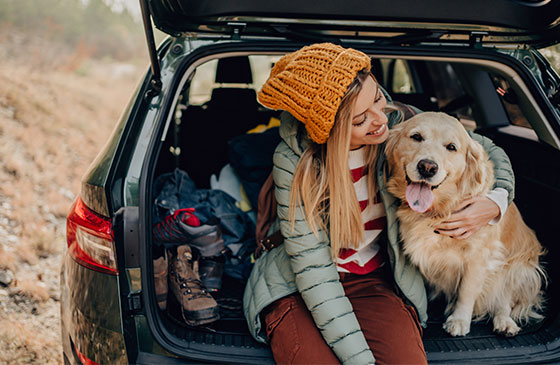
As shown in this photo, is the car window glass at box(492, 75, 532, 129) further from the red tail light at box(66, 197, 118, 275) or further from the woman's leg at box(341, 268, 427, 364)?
the red tail light at box(66, 197, 118, 275)

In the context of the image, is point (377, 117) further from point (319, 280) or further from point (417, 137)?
point (319, 280)

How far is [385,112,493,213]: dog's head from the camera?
1766mm

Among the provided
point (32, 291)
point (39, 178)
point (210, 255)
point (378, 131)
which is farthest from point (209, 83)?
point (378, 131)

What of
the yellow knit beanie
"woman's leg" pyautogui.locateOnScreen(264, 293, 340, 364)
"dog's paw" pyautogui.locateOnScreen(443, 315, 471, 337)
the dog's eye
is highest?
the yellow knit beanie

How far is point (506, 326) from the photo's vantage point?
6.20 feet

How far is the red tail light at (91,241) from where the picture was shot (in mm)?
1507

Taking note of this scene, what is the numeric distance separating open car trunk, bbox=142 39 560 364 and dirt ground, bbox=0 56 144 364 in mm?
1156

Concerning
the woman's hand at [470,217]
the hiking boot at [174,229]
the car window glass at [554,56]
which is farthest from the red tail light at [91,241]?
the car window glass at [554,56]

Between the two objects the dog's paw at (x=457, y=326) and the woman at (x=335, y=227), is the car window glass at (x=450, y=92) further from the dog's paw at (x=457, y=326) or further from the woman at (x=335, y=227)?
the dog's paw at (x=457, y=326)

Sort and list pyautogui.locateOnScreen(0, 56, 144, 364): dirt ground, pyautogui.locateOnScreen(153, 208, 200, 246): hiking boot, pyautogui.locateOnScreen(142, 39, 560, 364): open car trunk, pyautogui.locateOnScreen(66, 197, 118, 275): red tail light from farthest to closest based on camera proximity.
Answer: pyautogui.locateOnScreen(0, 56, 144, 364): dirt ground → pyautogui.locateOnScreen(153, 208, 200, 246): hiking boot → pyautogui.locateOnScreen(142, 39, 560, 364): open car trunk → pyautogui.locateOnScreen(66, 197, 118, 275): red tail light

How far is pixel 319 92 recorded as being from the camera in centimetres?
152

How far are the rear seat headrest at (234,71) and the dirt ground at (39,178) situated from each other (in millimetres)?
1568

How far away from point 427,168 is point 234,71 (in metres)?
1.81

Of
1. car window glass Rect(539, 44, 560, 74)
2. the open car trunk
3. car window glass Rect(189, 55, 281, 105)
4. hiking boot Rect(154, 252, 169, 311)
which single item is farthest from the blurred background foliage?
hiking boot Rect(154, 252, 169, 311)
